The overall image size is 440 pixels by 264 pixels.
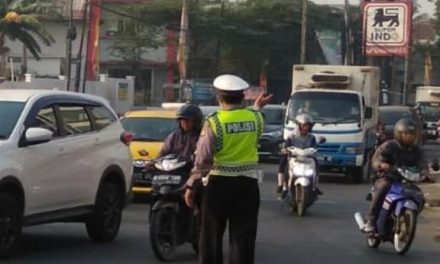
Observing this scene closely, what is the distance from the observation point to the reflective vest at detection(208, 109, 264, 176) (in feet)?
28.5

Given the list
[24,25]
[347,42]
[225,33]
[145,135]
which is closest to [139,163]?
[145,135]

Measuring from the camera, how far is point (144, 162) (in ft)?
61.1

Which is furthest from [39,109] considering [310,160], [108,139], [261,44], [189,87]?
[261,44]

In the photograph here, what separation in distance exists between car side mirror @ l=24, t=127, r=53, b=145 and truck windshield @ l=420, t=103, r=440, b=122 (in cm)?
4252

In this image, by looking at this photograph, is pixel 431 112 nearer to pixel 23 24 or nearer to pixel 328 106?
pixel 23 24

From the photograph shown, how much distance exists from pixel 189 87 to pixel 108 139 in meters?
39.4

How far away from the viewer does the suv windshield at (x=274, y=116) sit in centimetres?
3453

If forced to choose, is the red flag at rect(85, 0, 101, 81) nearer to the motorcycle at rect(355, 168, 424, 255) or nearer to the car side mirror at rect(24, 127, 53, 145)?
the motorcycle at rect(355, 168, 424, 255)

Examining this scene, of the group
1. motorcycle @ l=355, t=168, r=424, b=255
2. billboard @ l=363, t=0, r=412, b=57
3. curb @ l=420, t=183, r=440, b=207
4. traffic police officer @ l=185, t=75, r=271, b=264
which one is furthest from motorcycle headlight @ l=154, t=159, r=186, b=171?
billboard @ l=363, t=0, r=412, b=57

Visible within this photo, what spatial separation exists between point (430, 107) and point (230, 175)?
4674cm

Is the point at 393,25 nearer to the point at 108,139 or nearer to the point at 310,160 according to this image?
the point at 310,160

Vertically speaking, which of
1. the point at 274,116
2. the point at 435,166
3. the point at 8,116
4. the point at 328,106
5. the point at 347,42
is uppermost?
the point at 347,42

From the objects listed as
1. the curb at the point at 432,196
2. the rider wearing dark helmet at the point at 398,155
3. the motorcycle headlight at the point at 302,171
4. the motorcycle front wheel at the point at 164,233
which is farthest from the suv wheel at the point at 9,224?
the curb at the point at 432,196

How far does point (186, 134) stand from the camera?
38.8ft
